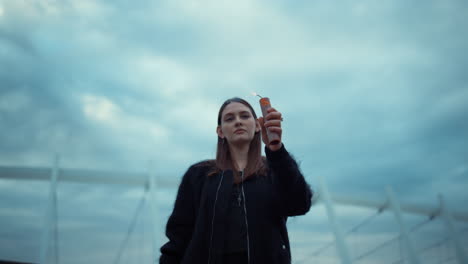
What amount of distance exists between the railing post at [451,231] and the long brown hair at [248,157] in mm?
11049

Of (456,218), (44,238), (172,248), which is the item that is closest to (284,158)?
(172,248)

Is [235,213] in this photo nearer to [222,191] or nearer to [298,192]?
[222,191]

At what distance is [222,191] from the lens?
1417 mm

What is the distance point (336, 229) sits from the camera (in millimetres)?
6965

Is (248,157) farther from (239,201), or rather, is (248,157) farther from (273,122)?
(273,122)

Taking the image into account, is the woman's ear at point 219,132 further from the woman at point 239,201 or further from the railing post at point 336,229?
the railing post at point 336,229

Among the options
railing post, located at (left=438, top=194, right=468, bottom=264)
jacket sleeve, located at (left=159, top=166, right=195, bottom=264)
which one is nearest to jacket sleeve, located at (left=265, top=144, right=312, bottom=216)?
jacket sleeve, located at (left=159, top=166, right=195, bottom=264)

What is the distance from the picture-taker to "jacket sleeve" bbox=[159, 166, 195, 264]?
1.39 metres

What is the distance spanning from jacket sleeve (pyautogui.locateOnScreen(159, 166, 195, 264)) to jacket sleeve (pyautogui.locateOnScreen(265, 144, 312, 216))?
49cm

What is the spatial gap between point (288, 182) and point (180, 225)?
0.61m

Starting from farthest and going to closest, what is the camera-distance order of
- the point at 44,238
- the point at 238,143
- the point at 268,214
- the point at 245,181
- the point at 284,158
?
1. the point at 44,238
2. the point at 238,143
3. the point at 245,181
4. the point at 268,214
5. the point at 284,158

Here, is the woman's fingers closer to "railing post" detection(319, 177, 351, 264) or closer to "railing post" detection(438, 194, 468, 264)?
"railing post" detection(319, 177, 351, 264)

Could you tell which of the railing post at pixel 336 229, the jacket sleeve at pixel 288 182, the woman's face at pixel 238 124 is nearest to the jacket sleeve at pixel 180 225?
the woman's face at pixel 238 124

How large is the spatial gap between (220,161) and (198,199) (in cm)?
24
